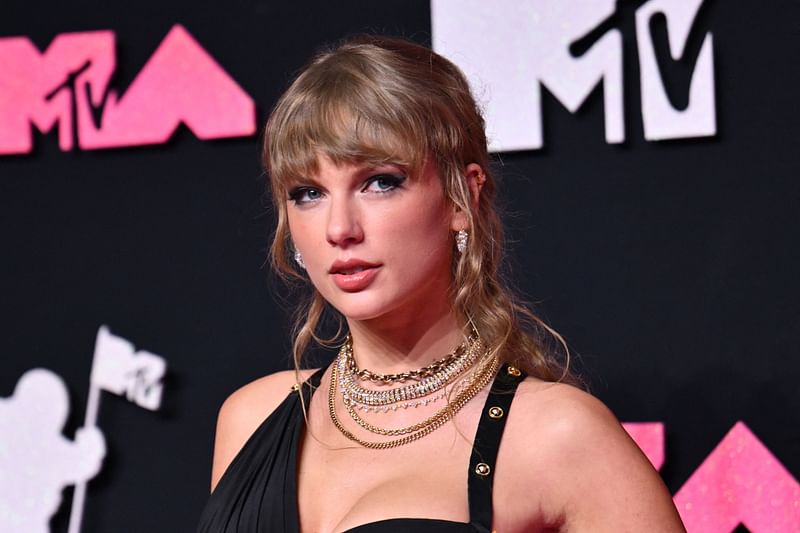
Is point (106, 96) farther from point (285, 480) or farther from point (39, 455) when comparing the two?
point (285, 480)

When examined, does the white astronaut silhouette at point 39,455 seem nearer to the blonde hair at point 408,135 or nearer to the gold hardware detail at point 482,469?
the blonde hair at point 408,135

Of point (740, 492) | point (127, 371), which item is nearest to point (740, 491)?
point (740, 492)

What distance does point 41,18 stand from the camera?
100 inches

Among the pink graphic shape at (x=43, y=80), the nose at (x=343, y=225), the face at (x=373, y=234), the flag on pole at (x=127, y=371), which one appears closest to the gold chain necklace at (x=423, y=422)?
the face at (x=373, y=234)

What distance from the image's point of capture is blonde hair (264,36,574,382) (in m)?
1.45

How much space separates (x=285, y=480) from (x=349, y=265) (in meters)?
0.32

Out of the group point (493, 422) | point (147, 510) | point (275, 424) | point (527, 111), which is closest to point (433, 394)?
point (493, 422)

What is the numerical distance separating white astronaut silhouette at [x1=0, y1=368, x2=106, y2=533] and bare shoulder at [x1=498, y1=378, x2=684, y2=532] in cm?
128

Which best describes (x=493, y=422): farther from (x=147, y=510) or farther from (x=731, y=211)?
(x=147, y=510)

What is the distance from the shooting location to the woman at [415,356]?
4.71ft

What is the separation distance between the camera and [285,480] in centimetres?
157

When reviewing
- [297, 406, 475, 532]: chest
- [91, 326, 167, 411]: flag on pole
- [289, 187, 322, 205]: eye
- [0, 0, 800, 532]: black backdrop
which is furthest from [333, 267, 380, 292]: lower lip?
[91, 326, 167, 411]: flag on pole

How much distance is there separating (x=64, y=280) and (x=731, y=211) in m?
1.35

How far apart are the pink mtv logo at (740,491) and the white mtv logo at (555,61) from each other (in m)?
0.58
